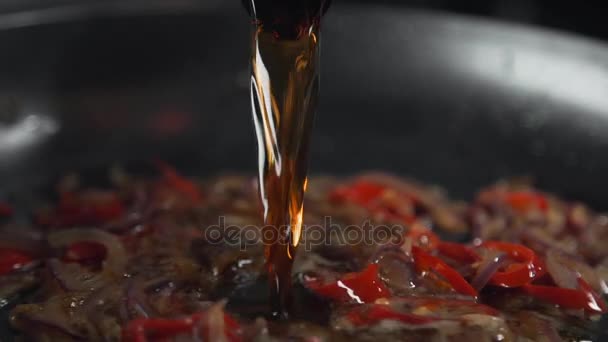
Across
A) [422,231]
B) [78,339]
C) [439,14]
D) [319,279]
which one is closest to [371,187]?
[422,231]

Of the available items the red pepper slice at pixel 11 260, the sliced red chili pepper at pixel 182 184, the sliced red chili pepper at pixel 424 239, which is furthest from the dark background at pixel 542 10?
the red pepper slice at pixel 11 260

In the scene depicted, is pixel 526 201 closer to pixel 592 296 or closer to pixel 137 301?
pixel 592 296

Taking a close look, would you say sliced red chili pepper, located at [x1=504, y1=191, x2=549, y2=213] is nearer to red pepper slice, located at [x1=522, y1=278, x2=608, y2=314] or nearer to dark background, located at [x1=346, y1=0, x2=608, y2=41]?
red pepper slice, located at [x1=522, y1=278, x2=608, y2=314]

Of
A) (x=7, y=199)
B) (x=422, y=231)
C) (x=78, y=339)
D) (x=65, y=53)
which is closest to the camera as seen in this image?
(x=78, y=339)

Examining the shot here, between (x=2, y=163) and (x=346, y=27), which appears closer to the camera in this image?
(x=2, y=163)

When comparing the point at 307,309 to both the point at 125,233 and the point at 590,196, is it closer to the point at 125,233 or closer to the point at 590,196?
the point at 125,233
